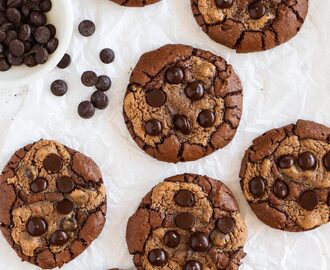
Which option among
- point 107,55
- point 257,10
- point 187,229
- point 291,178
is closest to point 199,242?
point 187,229

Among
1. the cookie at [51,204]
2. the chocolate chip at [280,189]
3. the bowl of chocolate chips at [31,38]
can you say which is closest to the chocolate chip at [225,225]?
the chocolate chip at [280,189]

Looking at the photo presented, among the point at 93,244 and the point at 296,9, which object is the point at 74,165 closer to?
the point at 93,244

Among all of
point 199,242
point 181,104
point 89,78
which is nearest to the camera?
point 199,242

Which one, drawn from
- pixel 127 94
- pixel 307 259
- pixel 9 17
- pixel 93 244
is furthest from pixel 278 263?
pixel 9 17

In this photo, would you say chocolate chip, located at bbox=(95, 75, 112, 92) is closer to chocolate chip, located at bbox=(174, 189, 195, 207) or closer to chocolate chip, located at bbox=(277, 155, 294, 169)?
chocolate chip, located at bbox=(174, 189, 195, 207)

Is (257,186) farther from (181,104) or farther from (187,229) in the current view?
(181,104)

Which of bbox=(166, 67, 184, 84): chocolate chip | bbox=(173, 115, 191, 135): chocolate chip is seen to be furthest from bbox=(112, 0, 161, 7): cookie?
bbox=(173, 115, 191, 135): chocolate chip
